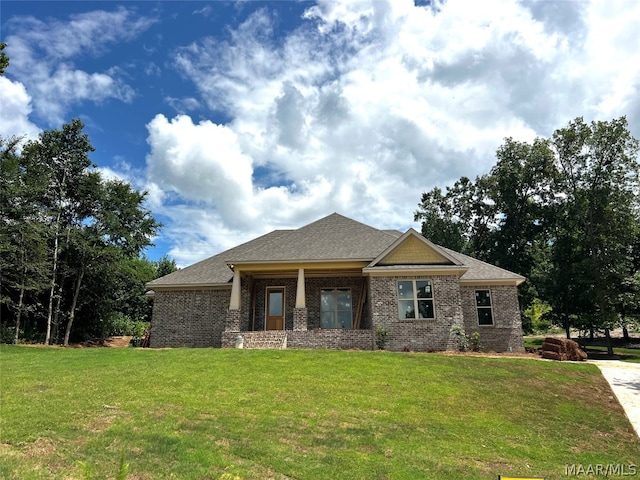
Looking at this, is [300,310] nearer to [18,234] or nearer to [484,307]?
[484,307]

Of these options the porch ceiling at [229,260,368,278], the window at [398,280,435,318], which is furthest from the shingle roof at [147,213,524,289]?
the window at [398,280,435,318]

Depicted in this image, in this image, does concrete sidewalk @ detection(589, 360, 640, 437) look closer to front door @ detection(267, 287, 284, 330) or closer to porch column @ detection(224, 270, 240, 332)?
front door @ detection(267, 287, 284, 330)

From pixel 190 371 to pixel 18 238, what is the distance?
15.4 meters

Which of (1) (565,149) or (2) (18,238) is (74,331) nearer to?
(2) (18,238)

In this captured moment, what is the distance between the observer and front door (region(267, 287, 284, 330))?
20.4 meters

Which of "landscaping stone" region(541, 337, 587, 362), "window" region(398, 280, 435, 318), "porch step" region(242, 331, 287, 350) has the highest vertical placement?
"window" region(398, 280, 435, 318)

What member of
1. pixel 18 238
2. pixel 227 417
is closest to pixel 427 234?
pixel 18 238

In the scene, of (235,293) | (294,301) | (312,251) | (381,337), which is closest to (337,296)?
(294,301)

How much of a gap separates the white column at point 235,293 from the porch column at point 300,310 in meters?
2.63

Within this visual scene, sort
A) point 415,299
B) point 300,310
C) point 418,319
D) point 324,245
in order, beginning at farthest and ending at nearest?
point 324,245, point 300,310, point 415,299, point 418,319

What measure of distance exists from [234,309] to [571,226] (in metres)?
25.4

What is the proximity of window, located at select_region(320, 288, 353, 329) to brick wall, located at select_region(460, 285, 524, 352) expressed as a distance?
5.65 m

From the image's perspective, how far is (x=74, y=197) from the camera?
1011 inches

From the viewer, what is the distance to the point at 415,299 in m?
17.7
